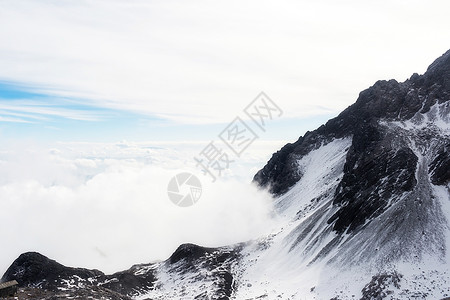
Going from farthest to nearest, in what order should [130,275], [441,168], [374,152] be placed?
[374,152] → [130,275] → [441,168]

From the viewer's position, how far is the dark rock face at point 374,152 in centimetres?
6612

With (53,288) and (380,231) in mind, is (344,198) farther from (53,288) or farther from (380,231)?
(53,288)

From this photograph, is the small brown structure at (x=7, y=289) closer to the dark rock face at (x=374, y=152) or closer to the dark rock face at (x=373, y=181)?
the dark rock face at (x=374, y=152)

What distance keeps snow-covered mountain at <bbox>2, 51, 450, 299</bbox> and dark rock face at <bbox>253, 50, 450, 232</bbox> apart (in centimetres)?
30

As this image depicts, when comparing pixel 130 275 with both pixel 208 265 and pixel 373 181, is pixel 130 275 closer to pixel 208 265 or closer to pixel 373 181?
pixel 208 265

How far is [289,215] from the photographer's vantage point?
98.0 meters

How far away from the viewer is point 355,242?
6084 centimetres

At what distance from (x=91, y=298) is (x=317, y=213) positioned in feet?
190

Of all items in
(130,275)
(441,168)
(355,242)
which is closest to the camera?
(355,242)

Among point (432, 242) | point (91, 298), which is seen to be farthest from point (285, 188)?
point (91, 298)

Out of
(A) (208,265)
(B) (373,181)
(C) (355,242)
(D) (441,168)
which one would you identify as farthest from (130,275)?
(D) (441,168)

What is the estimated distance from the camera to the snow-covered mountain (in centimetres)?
5016

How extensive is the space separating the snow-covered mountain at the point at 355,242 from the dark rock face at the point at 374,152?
30 centimetres

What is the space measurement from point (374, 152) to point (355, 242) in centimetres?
2739
